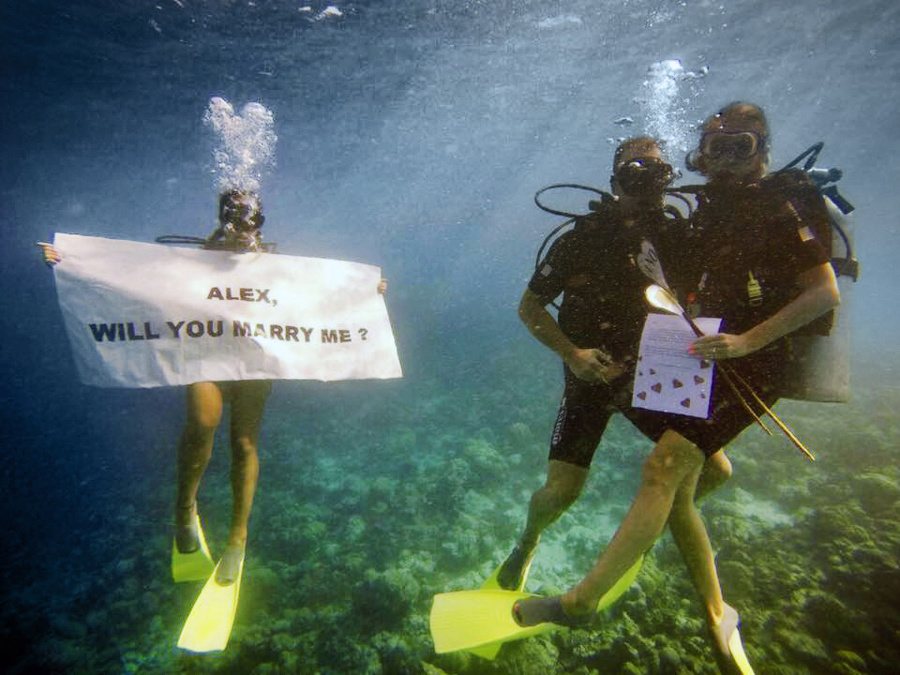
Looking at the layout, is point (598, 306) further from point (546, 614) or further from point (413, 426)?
point (413, 426)

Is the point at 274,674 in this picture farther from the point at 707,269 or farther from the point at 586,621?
the point at 707,269

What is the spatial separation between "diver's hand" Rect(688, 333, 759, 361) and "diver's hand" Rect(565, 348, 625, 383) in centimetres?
55

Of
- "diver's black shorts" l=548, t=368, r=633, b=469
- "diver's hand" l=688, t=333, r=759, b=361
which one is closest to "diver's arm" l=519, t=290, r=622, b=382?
"diver's black shorts" l=548, t=368, r=633, b=469

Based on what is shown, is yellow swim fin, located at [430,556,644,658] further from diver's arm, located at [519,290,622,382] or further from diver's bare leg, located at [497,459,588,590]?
diver's arm, located at [519,290,622,382]

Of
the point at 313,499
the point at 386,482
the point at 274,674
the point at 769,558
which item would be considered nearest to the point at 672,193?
the point at 769,558

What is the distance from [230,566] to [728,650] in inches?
153

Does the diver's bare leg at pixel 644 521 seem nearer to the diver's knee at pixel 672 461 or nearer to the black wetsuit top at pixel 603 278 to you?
the diver's knee at pixel 672 461

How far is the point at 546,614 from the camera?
2.51m

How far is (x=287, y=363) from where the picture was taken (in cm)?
337

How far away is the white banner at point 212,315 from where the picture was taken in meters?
2.95

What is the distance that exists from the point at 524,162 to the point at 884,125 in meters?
25.5

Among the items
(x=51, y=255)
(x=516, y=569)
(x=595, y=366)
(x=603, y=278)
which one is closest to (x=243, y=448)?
(x=51, y=255)

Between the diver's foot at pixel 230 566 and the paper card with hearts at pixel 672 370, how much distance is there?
367cm

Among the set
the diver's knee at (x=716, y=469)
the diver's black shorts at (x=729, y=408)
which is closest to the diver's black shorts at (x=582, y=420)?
the diver's black shorts at (x=729, y=408)
